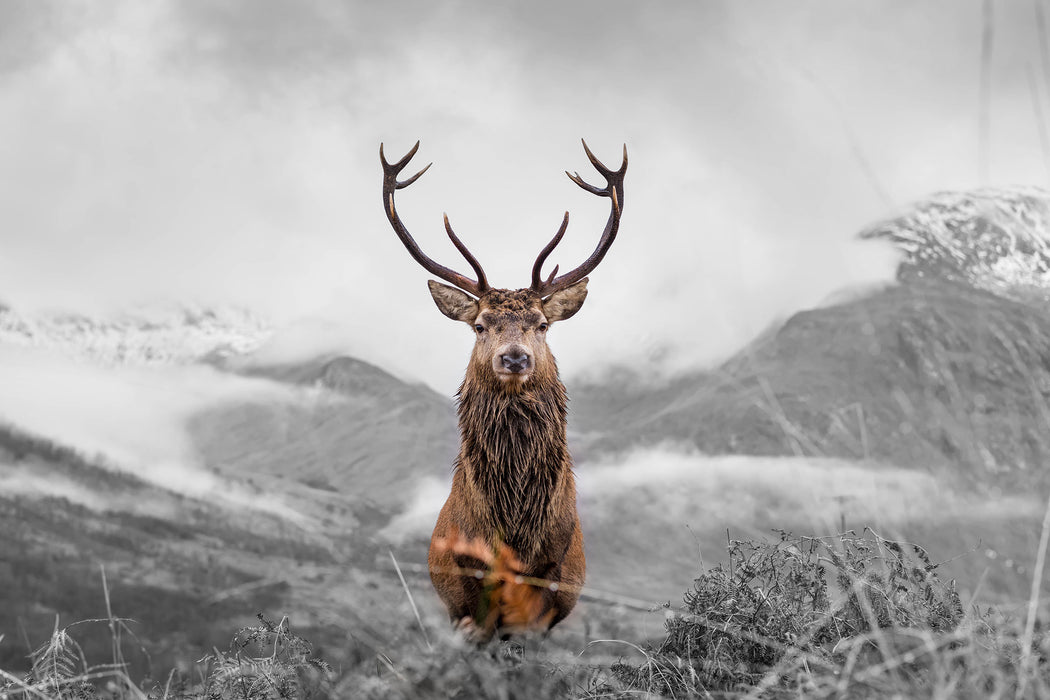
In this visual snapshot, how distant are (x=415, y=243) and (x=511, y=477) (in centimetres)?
267

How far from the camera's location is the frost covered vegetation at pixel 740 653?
9.45ft

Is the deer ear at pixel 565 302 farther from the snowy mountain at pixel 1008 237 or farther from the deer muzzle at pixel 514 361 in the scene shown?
the snowy mountain at pixel 1008 237

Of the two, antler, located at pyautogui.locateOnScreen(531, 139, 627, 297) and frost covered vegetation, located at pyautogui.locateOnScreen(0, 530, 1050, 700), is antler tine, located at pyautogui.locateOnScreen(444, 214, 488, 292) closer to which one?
antler, located at pyautogui.locateOnScreen(531, 139, 627, 297)

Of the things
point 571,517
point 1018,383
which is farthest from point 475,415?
point 1018,383

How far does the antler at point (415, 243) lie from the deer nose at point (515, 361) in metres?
1.20

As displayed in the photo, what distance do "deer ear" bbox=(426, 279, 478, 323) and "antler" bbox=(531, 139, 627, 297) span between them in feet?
1.81

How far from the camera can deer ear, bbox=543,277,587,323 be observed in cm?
720

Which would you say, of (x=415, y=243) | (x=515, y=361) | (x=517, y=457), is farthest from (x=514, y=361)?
(x=415, y=243)

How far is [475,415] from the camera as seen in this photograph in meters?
6.53

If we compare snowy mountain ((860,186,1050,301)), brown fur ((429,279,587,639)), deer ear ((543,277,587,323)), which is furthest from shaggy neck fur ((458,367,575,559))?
snowy mountain ((860,186,1050,301))

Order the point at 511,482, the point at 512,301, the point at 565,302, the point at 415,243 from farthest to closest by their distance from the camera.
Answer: the point at 415,243 → the point at 565,302 → the point at 512,301 → the point at 511,482

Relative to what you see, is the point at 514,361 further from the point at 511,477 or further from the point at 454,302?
the point at 454,302

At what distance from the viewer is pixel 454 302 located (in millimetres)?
7289

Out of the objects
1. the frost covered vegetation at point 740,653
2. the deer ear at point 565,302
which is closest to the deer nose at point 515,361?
the deer ear at point 565,302
